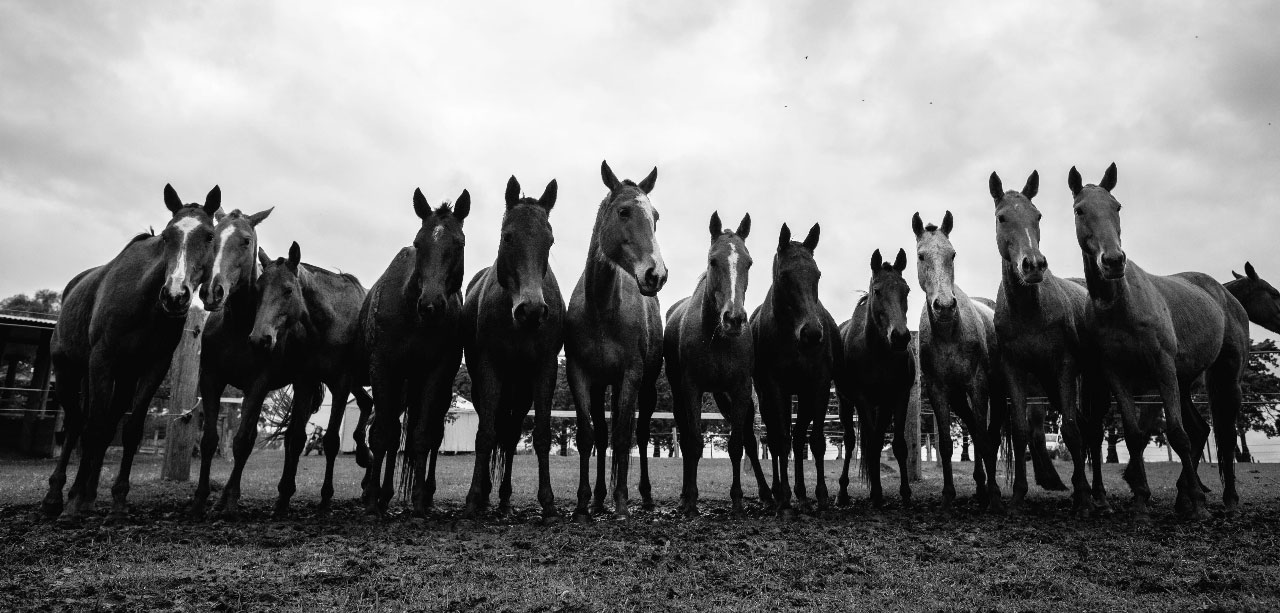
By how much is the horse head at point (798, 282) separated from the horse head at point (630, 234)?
1699 millimetres

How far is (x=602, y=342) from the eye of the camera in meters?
7.05

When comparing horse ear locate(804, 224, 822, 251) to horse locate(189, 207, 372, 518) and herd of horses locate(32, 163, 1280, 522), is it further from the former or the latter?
horse locate(189, 207, 372, 518)

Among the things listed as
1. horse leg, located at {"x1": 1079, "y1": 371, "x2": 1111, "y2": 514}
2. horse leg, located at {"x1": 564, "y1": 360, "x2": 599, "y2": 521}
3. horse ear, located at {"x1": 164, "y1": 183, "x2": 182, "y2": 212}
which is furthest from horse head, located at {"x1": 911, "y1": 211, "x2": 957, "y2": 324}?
horse ear, located at {"x1": 164, "y1": 183, "x2": 182, "y2": 212}

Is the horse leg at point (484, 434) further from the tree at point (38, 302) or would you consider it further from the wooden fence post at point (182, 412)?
the tree at point (38, 302)

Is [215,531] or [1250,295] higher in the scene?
[1250,295]

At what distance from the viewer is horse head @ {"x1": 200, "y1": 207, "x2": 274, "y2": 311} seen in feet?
21.9

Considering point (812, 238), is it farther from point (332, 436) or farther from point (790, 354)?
point (332, 436)

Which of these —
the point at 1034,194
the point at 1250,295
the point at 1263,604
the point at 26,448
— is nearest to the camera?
the point at 1263,604

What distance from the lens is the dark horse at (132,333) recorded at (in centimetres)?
659

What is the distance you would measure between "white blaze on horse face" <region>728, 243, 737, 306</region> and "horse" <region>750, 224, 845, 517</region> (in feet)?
2.81

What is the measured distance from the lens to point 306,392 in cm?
803

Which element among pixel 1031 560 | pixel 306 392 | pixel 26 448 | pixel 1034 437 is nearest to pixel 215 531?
pixel 306 392

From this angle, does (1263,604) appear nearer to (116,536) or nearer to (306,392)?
(116,536)

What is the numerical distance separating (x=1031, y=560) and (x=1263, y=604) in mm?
1244
